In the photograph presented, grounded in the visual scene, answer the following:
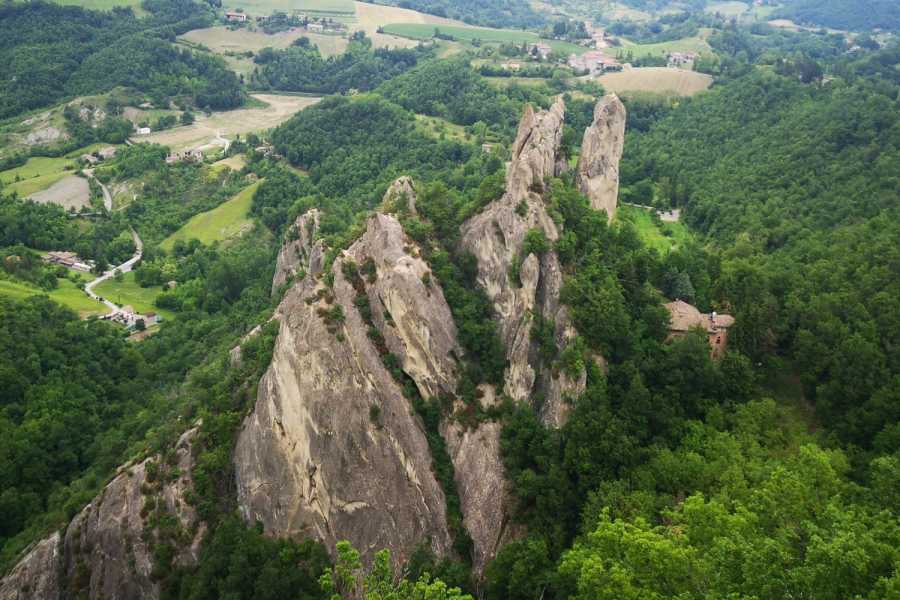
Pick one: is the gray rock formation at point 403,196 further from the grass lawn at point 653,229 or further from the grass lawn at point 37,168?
the grass lawn at point 37,168

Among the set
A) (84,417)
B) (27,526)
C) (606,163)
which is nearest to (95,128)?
(84,417)

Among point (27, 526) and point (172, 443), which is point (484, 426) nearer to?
point (172, 443)

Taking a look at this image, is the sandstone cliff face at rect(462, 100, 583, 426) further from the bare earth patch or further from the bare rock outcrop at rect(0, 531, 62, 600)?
the bare earth patch

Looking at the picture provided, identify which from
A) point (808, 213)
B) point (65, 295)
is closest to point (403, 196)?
point (808, 213)

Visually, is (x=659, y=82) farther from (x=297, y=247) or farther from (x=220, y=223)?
(x=297, y=247)

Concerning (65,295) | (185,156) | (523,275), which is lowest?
(65,295)

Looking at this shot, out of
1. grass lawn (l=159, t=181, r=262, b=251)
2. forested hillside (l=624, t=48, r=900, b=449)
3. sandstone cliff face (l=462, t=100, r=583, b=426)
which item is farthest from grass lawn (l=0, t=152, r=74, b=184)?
sandstone cliff face (l=462, t=100, r=583, b=426)
